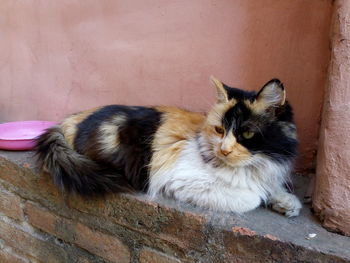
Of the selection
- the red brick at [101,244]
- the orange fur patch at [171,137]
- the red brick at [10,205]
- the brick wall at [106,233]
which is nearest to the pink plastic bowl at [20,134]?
the brick wall at [106,233]

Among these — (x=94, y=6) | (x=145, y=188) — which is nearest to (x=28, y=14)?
(x=94, y=6)

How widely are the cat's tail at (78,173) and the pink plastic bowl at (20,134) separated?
32 cm

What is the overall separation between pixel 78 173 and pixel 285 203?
A: 2.48 ft

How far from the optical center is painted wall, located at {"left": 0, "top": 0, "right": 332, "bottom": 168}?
1.31 meters

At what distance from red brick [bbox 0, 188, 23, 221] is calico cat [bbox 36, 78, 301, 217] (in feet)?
1.22

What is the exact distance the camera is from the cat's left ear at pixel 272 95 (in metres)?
0.98

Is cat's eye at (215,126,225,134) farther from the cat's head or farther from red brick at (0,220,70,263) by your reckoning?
red brick at (0,220,70,263)

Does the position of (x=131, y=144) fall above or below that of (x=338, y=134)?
below

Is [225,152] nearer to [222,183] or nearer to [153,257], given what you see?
[222,183]

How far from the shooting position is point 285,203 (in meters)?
1.07

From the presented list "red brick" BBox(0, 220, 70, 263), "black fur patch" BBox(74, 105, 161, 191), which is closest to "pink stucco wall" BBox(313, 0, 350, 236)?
"black fur patch" BBox(74, 105, 161, 191)

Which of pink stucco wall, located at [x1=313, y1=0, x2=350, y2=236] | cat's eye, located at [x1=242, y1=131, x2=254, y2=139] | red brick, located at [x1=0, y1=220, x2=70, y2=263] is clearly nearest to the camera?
pink stucco wall, located at [x1=313, y1=0, x2=350, y2=236]

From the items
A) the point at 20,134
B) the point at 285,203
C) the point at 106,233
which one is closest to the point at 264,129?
the point at 285,203

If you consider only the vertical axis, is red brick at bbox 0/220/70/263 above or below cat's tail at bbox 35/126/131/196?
below
